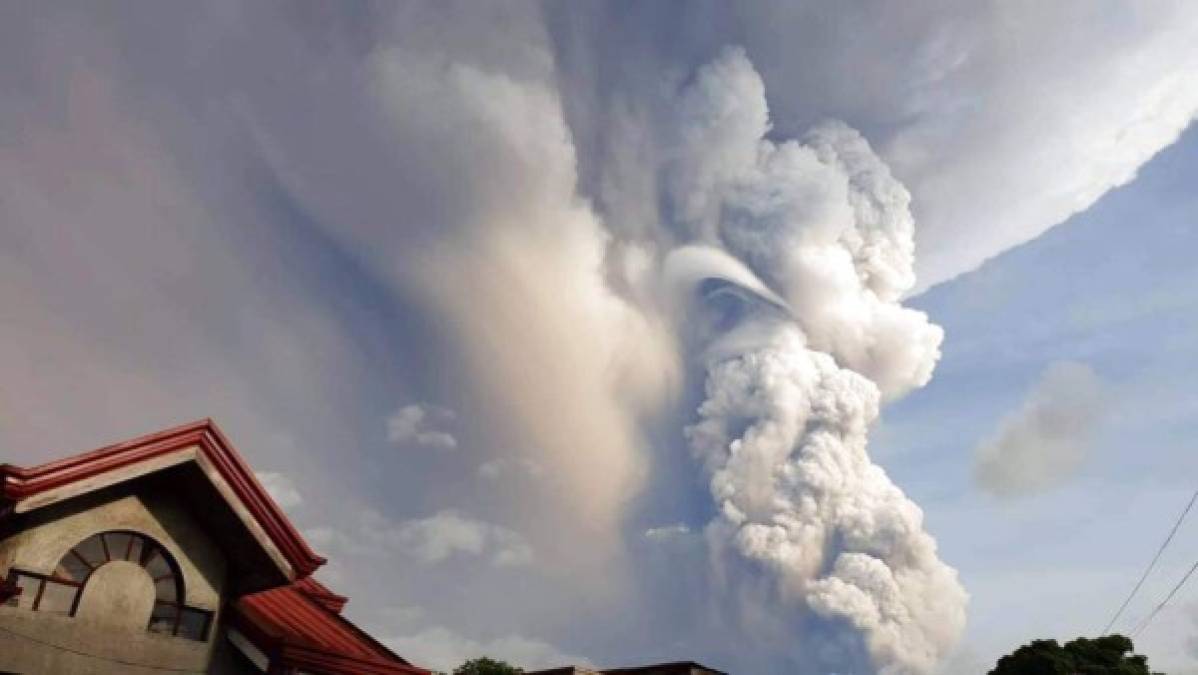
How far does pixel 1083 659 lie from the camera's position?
61.1 meters

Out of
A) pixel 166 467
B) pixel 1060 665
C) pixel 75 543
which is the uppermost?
pixel 1060 665

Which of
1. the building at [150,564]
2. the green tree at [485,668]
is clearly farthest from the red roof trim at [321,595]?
the green tree at [485,668]

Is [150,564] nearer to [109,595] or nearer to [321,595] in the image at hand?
[109,595]

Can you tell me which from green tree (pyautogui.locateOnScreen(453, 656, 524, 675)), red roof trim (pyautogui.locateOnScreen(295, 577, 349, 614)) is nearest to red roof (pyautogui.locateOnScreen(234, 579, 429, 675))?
red roof trim (pyautogui.locateOnScreen(295, 577, 349, 614))

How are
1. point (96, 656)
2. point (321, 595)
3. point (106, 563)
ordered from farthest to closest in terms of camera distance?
point (321, 595), point (106, 563), point (96, 656)

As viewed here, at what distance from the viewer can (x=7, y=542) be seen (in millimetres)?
12578

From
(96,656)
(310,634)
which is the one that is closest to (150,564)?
(96,656)

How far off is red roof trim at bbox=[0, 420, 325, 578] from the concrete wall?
892 mm

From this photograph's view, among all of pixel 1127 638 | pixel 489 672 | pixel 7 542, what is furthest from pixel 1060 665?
pixel 7 542

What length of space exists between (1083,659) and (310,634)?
205ft

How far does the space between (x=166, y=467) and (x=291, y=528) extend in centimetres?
238

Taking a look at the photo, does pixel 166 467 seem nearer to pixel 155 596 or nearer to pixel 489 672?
pixel 155 596

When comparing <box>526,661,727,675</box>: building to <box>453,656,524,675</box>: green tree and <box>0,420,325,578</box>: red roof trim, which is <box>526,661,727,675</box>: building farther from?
<box>453,656,524,675</box>: green tree

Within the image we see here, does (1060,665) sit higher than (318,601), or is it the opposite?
(1060,665)
